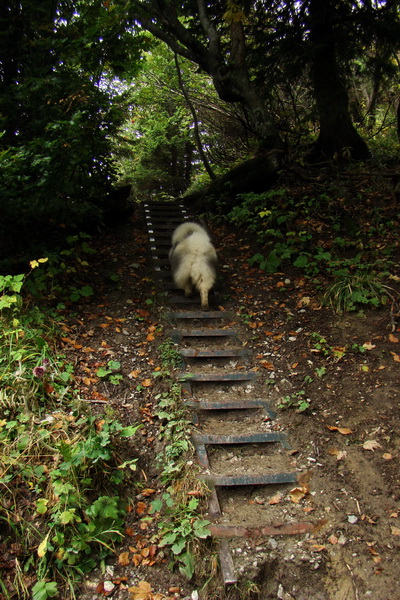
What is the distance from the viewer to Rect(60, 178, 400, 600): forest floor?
2.86 metres

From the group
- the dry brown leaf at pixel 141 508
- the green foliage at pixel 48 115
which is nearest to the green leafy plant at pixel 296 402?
the dry brown leaf at pixel 141 508

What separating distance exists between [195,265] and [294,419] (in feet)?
8.36

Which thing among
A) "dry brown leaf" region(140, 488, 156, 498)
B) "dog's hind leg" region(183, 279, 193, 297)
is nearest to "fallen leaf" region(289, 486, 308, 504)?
"dry brown leaf" region(140, 488, 156, 498)

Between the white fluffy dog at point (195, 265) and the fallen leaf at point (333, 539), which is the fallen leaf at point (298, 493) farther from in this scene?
the white fluffy dog at point (195, 265)

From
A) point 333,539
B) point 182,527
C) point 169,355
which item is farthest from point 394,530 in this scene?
point 169,355

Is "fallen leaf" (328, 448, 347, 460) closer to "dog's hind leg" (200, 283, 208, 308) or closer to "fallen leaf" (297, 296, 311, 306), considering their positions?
"fallen leaf" (297, 296, 311, 306)

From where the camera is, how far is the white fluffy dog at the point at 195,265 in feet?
18.5

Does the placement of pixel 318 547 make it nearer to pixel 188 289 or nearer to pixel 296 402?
pixel 296 402

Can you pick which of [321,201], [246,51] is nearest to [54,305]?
[321,201]

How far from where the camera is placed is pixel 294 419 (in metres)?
4.14

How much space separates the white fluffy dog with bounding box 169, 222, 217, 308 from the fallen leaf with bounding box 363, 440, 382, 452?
2.84 metres

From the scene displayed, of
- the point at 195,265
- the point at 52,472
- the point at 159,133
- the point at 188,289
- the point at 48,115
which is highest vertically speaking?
the point at 159,133

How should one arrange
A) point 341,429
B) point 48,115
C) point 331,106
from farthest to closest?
point 331,106 < point 48,115 < point 341,429

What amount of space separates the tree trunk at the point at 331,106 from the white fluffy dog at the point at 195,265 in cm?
447
